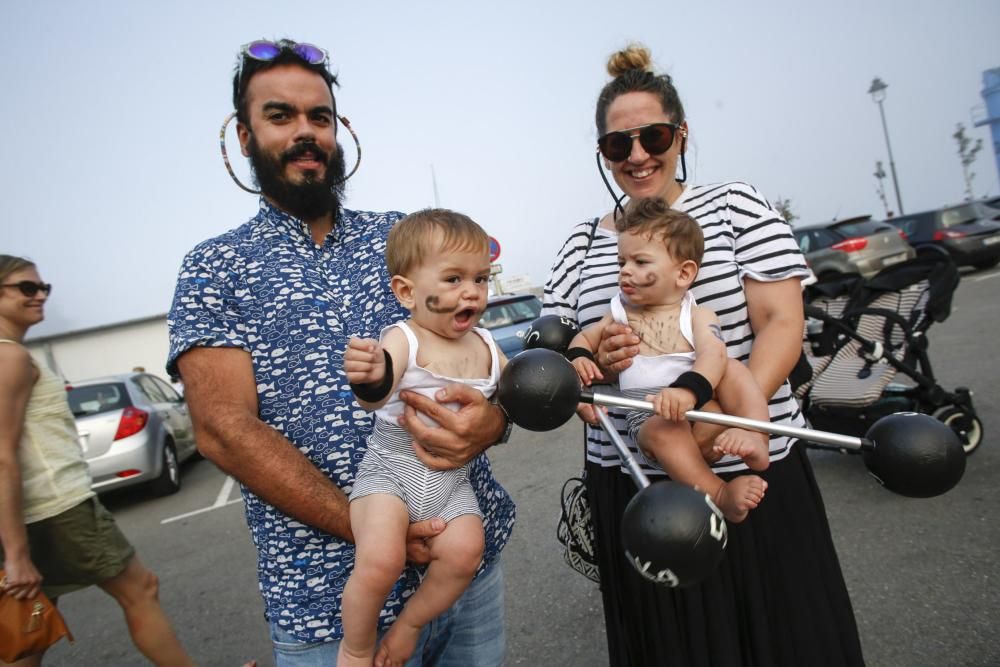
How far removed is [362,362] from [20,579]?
2.03 m

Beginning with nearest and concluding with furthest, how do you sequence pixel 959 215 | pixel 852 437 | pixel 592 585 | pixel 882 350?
pixel 852 437 → pixel 592 585 → pixel 882 350 → pixel 959 215

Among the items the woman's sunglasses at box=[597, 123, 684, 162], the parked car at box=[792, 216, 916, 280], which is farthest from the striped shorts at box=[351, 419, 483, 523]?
the parked car at box=[792, 216, 916, 280]

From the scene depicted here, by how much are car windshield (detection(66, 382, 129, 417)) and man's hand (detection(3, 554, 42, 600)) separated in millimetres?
5022

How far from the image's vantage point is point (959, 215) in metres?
13.9

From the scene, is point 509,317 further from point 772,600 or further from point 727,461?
point 772,600

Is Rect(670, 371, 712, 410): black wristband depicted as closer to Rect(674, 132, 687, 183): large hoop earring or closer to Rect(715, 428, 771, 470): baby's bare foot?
Rect(715, 428, 771, 470): baby's bare foot

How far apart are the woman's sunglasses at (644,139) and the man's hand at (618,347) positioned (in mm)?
571

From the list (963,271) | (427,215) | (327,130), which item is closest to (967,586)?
(427,215)

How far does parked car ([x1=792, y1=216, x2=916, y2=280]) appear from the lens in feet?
39.1

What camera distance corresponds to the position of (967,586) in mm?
2922

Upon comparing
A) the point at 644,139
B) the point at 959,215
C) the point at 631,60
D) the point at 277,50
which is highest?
the point at 277,50

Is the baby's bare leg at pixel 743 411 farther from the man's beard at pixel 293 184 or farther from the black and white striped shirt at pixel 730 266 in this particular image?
the man's beard at pixel 293 184

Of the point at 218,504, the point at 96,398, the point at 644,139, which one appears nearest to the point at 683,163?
the point at 644,139

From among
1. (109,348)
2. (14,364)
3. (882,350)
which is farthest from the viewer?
A: (109,348)
